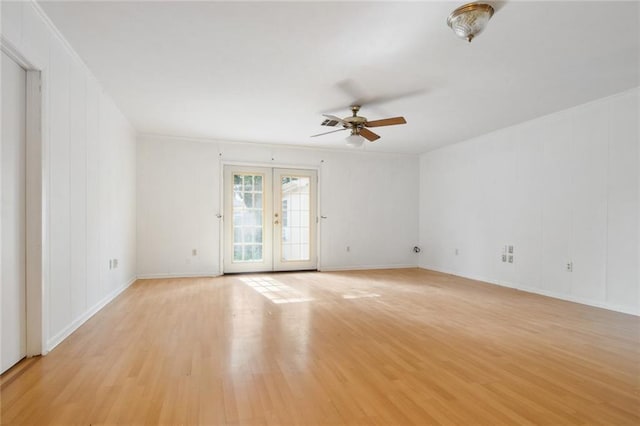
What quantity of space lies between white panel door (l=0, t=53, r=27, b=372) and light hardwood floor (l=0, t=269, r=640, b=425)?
22cm

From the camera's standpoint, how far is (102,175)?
3.86 m

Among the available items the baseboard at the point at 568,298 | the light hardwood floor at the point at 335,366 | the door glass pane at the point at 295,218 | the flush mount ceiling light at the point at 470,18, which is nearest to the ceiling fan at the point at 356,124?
the flush mount ceiling light at the point at 470,18

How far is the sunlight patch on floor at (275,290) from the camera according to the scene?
171 inches

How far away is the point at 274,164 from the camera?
21.5ft

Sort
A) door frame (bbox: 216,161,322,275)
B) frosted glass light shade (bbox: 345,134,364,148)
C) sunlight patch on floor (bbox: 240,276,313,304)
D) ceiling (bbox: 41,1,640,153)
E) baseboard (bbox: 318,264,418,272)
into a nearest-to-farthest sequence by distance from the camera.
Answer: ceiling (bbox: 41,1,640,153) < frosted glass light shade (bbox: 345,134,364,148) < sunlight patch on floor (bbox: 240,276,313,304) < door frame (bbox: 216,161,322,275) < baseboard (bbox: 318,264,418,272)

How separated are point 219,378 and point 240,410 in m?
0.42

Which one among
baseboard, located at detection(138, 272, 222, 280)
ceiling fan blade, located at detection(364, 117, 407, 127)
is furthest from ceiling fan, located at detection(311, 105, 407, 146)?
baseboard, located at detection(138, 272, 222, 280)

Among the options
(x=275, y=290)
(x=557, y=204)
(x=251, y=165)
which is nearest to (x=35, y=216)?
(x=275, y=290)

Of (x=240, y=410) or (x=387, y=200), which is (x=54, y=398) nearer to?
(x=240, y=410)

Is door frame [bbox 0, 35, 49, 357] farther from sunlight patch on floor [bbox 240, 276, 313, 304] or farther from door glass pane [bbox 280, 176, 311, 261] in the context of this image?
door glass pane [bbox 280, 176, 311, 261]

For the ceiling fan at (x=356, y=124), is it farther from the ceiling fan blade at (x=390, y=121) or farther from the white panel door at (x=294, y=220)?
the white panel door at (x=294, y=220)

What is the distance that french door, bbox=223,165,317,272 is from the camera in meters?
6.36

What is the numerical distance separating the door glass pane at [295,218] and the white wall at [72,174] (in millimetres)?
2960

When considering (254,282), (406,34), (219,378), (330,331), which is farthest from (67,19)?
(254,282)
